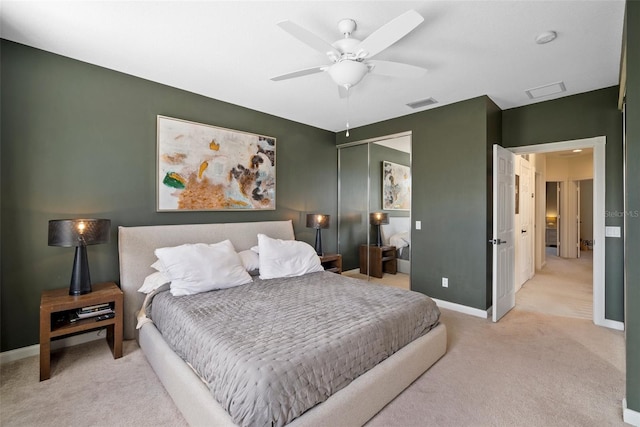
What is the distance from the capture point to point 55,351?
265 cm

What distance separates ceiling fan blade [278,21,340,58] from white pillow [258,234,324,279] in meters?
2.07

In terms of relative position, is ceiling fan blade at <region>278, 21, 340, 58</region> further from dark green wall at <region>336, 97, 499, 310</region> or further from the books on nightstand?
the books on nightstand

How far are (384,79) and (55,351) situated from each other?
407cm

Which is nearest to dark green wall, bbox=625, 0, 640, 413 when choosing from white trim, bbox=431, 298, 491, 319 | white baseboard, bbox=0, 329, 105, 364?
white trim, bbox=431, 298, 491, 319

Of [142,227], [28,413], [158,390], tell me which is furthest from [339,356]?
[142,227]

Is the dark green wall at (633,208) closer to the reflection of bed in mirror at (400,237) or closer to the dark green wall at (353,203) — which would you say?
the reflection of bed in mirror at (400,237)

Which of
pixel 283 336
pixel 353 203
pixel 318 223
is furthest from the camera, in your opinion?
pixel 353 203

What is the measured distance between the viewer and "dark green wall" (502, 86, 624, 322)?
10.6 feet

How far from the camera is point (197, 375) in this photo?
1.81 m

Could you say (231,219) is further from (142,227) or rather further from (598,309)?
(598,309)

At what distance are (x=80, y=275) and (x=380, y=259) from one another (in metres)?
3.86

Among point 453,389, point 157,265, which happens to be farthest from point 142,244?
point 453,389

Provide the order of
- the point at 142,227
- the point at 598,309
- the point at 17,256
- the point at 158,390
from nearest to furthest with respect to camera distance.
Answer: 1. the point at 158,390
2. the point at 17,256
3. the point at 142,227
4. the point at 598,309

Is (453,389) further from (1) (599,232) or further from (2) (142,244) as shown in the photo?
(2) (142,244)
